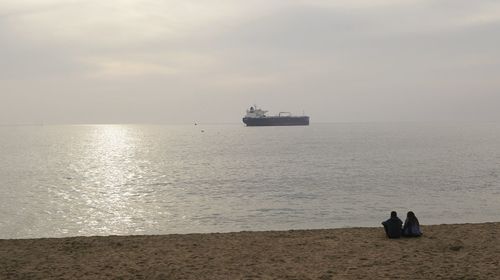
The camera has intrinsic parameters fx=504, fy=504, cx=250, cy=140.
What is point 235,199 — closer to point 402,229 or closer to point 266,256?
point 402,229

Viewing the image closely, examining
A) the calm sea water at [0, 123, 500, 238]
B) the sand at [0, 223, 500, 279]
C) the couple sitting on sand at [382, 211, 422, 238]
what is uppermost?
the couple sitting on sand at [382, 211, 422, 238]

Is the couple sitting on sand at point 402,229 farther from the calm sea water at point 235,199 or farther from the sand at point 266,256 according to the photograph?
the calm sea water at point 235,199

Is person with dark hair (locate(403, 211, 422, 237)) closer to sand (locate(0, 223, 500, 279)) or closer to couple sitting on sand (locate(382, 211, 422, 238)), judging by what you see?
couple sitting on sand (locate(382, 211, 422, 238))

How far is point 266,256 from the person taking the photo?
14.4 m

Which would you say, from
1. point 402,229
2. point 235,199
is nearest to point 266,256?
point 402,229

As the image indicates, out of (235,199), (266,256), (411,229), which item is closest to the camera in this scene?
(266,256)

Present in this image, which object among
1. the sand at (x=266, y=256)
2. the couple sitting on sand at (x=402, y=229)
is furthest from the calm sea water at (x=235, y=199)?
the couple sitting on sand at (x=402, y=229)

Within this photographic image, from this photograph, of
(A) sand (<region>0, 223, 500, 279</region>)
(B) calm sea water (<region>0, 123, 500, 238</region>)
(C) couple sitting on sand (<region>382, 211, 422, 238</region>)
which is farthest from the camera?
(B) calm sea water (<region>0, 123, 500, 238</region>)

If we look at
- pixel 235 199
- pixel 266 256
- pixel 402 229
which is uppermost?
pixel 402 229

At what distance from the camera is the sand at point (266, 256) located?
41.0 ft

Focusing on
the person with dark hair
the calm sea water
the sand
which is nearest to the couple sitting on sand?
the person with dark hair

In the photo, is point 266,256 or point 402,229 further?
point 402,229

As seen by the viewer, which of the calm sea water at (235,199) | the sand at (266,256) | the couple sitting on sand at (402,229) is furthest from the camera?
the calm sea water at (235,199)

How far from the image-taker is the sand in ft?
41.0
